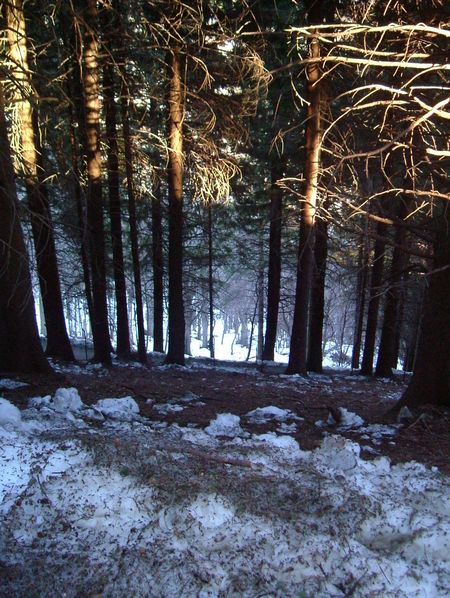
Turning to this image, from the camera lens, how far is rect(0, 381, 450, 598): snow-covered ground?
2541 mm

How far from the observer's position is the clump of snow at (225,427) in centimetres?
508

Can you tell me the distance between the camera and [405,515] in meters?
3.13

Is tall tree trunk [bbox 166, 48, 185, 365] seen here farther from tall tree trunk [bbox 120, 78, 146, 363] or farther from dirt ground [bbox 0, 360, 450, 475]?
dirt ground [bbox 0, 360, 450, 475]

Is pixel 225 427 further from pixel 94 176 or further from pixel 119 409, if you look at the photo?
pixel 94 176

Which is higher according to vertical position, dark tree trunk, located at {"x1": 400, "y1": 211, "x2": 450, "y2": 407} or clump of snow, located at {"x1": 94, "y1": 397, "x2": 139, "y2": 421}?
dark tree trunk, located at {"x1": 400, "y1": 211, "x2": 450, "y2": 407}

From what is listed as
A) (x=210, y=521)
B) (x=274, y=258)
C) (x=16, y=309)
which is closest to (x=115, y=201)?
(x=274, y=258)

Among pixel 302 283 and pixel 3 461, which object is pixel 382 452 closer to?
pixel 3 461

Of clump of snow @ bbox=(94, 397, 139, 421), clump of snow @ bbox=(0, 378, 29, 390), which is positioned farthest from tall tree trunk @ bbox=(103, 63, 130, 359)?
clump of snow @ bbox=(94, 397, 139, 421)

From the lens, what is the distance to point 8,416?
436 centimetres

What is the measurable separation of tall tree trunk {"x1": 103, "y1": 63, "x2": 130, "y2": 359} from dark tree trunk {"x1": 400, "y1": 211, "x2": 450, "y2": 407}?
7575 mm

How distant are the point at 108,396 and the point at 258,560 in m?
4.63

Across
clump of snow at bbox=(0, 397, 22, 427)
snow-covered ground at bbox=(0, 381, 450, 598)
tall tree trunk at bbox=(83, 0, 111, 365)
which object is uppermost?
tall tree trunk at bbox=(83, 0, 111, 365)

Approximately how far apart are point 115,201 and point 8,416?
9141mm

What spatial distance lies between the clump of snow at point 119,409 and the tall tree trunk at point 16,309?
1.82m
